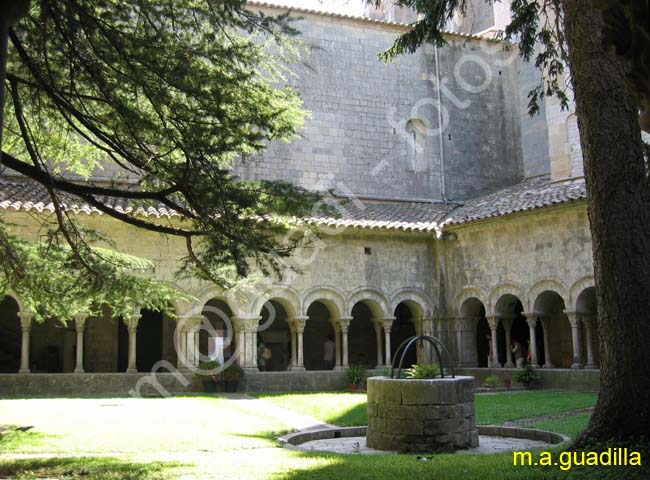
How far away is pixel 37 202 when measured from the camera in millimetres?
14039

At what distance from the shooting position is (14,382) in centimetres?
1395

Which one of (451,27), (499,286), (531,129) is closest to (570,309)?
(499,286)

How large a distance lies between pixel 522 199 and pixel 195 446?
1134cm

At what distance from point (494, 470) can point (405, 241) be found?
12.2 m

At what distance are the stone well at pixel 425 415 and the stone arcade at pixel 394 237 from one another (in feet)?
23.9

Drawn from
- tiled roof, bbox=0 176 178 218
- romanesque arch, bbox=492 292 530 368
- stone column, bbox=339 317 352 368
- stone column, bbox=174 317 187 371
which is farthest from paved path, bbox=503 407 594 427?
A: stone column, bbox=174 317 187 371

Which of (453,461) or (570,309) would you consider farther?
(570,309)

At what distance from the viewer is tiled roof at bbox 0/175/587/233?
14.1 metres

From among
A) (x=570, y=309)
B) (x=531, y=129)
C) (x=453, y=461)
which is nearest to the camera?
(x=453, y=461)

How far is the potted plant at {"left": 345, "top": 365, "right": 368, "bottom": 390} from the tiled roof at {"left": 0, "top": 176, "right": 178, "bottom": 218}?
5141mm

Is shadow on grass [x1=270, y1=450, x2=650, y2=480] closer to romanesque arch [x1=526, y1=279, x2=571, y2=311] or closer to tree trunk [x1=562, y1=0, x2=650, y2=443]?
tree trunk [x1=562, y1=0, x2=650, y2=443]

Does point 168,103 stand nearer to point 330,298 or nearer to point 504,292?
point 330,298

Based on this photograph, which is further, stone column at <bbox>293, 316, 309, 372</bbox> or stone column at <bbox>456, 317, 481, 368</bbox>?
stone column at <bbox>456, 317, 481, 368</bbox>

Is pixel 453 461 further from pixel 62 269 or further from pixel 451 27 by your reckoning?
pixel 451 27
